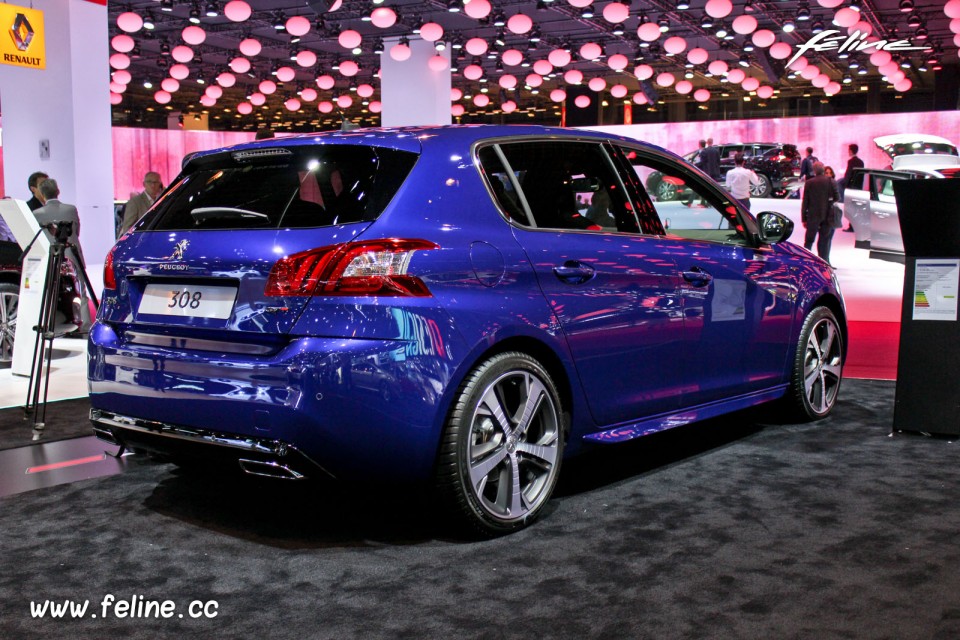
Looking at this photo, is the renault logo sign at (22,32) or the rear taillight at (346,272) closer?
the rear taillight at (346,272)

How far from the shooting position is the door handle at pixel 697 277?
13.7ft

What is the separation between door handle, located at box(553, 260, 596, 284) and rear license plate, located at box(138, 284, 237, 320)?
3.82ft

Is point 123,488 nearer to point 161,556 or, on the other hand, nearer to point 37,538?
point 37,538

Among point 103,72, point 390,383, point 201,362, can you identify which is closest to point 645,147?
point 390,383

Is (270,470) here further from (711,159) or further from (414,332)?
(711,159)

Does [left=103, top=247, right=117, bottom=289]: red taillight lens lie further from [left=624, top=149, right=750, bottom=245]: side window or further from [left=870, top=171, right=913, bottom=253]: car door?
[left=870, top=171, right=913, bottom=253]: car door

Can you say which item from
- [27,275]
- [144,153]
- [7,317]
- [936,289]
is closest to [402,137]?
[936,289]

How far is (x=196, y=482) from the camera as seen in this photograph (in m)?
4.21

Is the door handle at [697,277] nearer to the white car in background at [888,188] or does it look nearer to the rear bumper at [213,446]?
the rear bumper at [213,446]

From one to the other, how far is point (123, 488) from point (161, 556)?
100 centimetres

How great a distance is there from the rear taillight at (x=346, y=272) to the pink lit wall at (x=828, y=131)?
13.9m

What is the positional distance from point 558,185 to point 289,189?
1.08 meters

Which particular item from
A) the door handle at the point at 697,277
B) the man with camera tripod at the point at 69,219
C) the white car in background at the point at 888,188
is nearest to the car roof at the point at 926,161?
the white car in background at the point at 888,188

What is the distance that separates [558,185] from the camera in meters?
3.83
